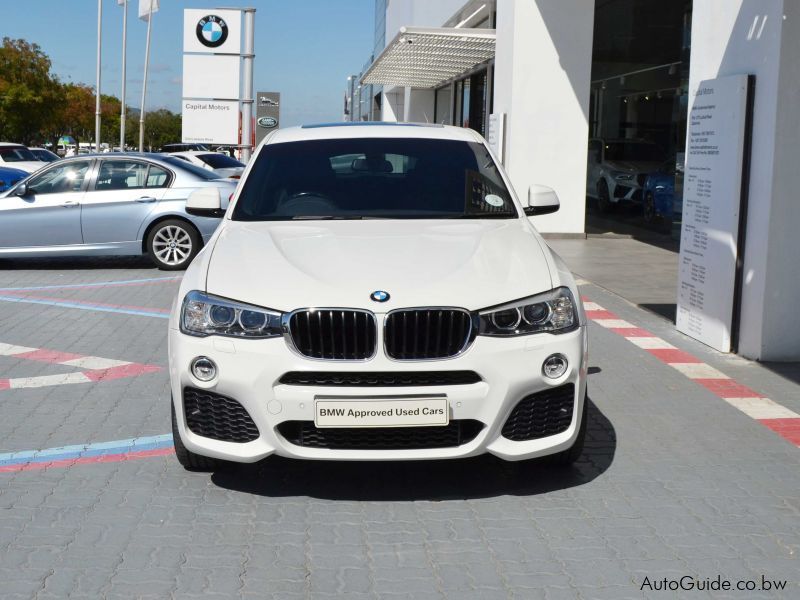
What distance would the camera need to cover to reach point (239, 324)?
15.4 feet

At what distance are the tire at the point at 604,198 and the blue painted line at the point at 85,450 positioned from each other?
20.4 meters

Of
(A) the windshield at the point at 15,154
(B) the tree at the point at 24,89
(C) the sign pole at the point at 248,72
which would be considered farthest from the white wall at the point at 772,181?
(B) the tree at the point at 24,89

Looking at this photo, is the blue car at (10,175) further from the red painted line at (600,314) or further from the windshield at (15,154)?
the red painted line at (600,314)

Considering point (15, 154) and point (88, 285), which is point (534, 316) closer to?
point (88, 285)

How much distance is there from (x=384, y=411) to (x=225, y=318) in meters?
0.80

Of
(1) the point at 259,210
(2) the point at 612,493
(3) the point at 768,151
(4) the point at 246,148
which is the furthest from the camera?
(4) the point at 246,148

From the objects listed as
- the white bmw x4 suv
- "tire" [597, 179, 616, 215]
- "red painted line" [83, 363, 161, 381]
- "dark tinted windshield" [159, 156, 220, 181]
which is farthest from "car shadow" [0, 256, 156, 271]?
"tire" [597, 179, 616, 215]

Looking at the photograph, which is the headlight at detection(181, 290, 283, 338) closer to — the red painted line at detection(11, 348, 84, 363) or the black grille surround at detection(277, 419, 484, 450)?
the black grille surround at detection(277, 419, 484, 450)

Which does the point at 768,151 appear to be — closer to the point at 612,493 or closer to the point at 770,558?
the point at 612,493

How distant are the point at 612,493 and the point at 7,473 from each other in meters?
2.86

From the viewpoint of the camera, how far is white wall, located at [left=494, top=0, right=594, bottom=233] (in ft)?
60.8

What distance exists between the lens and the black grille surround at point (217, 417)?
472 centimetres

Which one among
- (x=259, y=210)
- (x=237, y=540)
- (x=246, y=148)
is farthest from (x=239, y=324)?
(x=246, y=148)

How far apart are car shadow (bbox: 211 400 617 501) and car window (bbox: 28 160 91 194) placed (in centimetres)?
953
